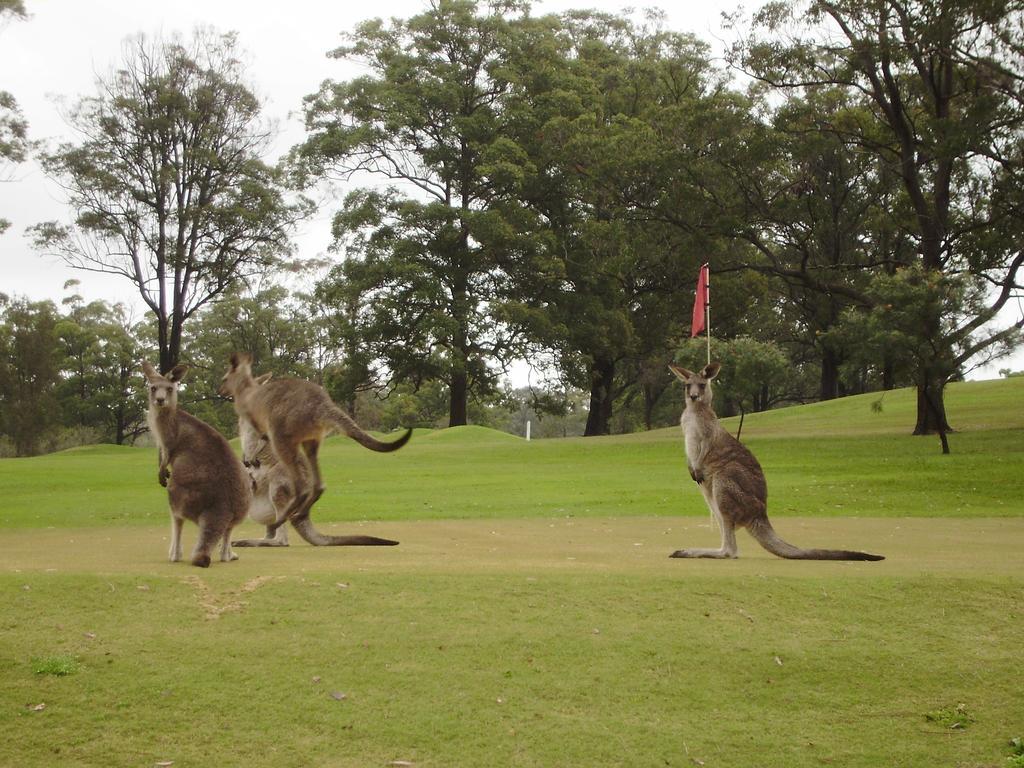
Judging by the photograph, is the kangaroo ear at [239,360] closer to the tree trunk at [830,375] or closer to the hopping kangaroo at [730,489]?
the hopping kangaroo at [730,489]

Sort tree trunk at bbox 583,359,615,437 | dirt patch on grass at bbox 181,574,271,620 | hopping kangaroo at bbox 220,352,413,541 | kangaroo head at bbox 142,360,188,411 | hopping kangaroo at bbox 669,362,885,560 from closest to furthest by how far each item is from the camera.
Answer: dirt patch on grass at bbox 181,574,271,620, kangaroo head at bbox 142,360,188,411, hopping kangaroo at bbox 669,362,885,560, hopping kangaroo at bbox 220,352,413,541, tree trunk at bbox 583,359,615,437

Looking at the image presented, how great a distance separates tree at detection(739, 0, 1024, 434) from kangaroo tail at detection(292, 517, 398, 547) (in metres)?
20.8

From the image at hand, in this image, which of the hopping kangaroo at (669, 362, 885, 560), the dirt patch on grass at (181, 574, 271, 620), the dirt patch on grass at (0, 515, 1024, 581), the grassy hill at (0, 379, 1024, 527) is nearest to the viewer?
the dirt patch on grass at (181, 574, 271, 620)

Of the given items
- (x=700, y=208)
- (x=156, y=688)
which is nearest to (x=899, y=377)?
(x=700, y=208)

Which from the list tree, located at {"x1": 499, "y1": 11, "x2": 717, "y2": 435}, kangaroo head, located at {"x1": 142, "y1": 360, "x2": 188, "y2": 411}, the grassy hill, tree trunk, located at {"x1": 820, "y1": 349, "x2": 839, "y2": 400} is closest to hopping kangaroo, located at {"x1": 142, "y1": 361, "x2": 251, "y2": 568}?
kangaroo head, located at {"x1": 142, "y1": 360, "x2": 188, "y2": 411}

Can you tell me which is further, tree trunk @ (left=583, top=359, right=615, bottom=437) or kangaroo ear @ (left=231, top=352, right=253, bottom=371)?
tree trunk @ (left=583, top=359, right=615, bottom=437)

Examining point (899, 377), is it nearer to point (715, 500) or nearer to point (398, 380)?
point (715, 500)

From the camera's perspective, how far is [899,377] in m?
31.1

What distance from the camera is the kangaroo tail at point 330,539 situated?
12242mm

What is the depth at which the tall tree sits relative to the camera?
49750mm

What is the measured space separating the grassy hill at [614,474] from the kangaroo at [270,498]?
17.3 feet

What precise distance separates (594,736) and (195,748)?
104 inches

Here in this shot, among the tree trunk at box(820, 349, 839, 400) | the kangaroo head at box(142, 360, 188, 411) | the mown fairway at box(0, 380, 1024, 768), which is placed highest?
the tree trunk at box(820, 349, 839, 400)

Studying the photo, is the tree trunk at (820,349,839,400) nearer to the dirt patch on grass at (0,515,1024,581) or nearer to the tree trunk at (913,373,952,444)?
the tree trunk at (913,373,952,444)
